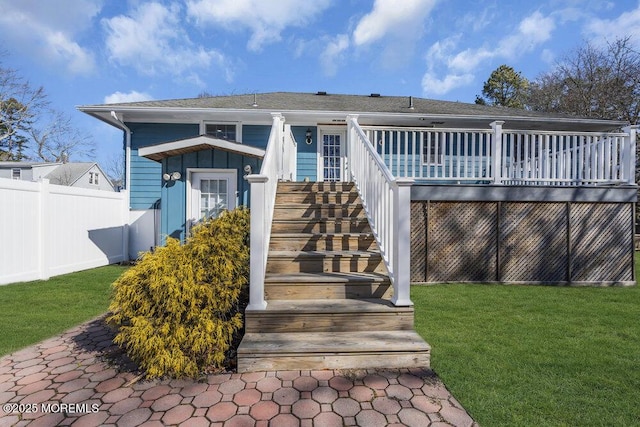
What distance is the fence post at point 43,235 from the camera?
5609mm

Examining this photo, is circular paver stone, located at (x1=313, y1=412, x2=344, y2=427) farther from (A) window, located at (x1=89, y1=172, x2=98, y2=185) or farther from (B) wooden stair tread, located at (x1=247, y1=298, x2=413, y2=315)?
(A) window, located at (x1=89, y1=172, x2=98, y2=185)

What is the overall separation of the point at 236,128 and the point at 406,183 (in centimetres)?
602

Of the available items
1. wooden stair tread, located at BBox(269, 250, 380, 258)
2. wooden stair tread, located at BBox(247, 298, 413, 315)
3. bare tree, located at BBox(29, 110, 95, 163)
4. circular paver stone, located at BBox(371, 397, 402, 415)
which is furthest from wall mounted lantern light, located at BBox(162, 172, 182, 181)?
bare tree, located at BBox(29, 110, 95, 163)

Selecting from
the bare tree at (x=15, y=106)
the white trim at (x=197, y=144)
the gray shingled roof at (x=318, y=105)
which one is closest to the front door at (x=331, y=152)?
the gray shingled roof at (x=318, y=105)

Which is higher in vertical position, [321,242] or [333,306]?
[321,242]

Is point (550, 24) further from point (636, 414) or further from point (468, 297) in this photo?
point (636, 414)

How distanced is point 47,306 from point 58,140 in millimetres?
29212

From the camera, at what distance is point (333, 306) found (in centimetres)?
262

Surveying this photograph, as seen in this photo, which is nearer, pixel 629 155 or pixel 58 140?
pixel 629 155

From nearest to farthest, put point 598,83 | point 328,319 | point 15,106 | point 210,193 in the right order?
1. point 328,319
2. point 210,193
3. point 598,83
4. point 15,106

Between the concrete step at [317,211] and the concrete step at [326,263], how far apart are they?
98 cm

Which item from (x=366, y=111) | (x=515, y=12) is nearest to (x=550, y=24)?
(x=515, y=12)

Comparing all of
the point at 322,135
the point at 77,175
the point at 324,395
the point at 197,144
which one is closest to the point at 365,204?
the point at 324,395

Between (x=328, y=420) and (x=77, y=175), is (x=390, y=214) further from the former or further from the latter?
(x=77, y=175)
